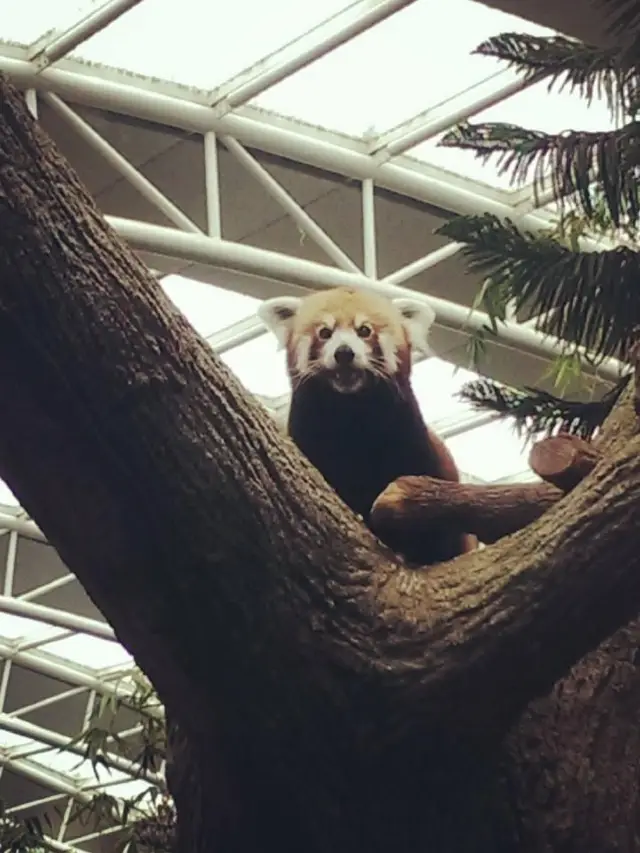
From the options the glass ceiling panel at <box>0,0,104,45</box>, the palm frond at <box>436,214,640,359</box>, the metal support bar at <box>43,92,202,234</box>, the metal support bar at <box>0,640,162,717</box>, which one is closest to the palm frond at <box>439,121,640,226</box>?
the palm frond at <box>436,214,640,359</box>

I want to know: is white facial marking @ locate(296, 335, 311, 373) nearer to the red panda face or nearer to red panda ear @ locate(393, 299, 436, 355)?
the red panda face

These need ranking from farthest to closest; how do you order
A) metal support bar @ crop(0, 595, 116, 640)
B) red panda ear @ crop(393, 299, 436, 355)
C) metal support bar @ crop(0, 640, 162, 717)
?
metal support bar @ crop(0, 640, 162, 717) → metal support bar @ crop(0, 595, 116, 640) → red panda ear @ crop(393, 299, 436, 355)

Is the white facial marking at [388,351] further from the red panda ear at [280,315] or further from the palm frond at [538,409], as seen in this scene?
the palm frond at [538,409]

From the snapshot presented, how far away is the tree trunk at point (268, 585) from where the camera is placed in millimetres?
1710

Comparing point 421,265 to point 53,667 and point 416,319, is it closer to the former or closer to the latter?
point 416,319

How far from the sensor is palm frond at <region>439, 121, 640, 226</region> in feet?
8.59

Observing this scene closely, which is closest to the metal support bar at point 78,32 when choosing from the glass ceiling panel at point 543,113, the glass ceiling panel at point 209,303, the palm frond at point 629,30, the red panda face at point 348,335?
the glass ceiling panel at point 543,113

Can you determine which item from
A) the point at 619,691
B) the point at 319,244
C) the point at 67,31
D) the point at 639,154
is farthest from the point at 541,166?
the point at 319,244

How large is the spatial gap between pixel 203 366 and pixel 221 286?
441 cm

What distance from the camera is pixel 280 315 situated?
288cm

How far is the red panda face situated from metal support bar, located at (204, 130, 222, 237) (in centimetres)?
247

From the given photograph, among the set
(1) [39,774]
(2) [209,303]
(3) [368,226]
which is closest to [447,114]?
(3) [368,226]

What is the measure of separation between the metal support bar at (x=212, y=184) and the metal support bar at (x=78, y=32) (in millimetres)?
701

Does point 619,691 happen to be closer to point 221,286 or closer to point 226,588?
point 226,588
